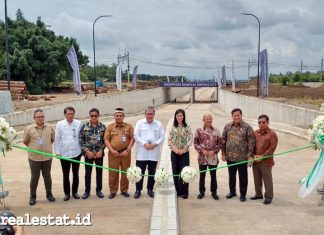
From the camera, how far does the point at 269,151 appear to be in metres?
7.31

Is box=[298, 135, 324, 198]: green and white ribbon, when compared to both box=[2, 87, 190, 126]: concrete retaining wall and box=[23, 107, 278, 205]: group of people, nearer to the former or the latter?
box=[23, 107, 278, 205]: group of people

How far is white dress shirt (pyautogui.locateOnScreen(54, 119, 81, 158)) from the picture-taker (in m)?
7.48

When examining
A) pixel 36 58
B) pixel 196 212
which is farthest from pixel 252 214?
pixel 36 58

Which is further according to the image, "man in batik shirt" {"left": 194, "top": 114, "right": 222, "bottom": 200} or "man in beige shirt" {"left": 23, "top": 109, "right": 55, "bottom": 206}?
"man in batik shirt" {"left": 194, "top": 114, "right": 222, "bottom": 200}

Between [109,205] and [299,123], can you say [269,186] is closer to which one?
[109,205]

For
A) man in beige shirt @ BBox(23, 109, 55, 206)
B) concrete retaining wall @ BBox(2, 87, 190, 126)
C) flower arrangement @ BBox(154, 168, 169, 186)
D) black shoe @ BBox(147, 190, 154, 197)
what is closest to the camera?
man in beige shirt @ BBox(23, 109, 55, 206)

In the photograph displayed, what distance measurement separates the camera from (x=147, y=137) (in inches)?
299

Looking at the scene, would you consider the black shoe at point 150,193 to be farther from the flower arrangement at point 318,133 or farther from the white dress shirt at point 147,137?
the flower arrangement at point 318,133

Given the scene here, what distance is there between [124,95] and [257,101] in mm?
17985

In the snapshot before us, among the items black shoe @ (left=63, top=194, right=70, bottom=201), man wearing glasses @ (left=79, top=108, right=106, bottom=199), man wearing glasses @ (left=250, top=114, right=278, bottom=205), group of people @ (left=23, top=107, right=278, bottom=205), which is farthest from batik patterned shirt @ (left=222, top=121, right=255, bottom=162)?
black shoe @ (left=63, top=194, right=70, bottom=201)

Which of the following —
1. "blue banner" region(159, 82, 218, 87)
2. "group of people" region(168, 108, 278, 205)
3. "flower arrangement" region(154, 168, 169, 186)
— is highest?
"blue banner" region(159, 82, 218, 87)

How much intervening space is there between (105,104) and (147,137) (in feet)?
95.8

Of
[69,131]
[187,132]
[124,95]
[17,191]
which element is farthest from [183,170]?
[124,95]

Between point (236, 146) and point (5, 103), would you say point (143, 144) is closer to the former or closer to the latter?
point (236, 146)
